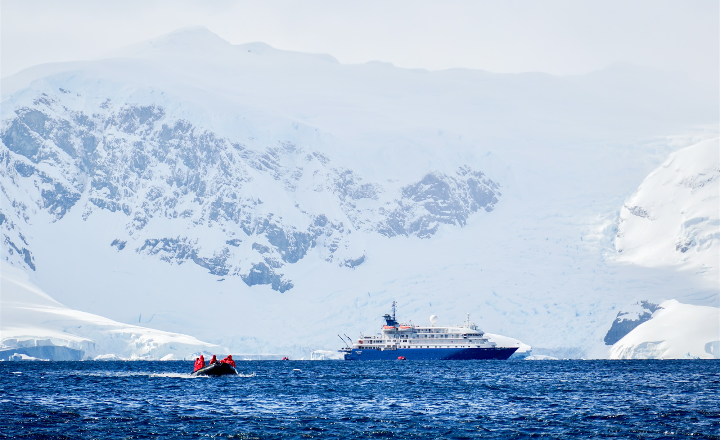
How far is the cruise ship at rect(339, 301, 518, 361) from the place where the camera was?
554 feet

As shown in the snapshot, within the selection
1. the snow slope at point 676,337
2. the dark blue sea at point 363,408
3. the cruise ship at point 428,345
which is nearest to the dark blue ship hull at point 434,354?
the cruise ship at point 428,345

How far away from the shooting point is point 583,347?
197875 millimetres

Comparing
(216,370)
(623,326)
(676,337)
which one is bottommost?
(216,370)

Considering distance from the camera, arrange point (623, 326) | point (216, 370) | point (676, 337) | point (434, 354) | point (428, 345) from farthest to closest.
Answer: point (623, 326) < point (676, 337) < point (428, 345) < point (434, 354) < point (216, 370)

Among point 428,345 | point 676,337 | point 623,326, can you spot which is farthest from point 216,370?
point 623,326

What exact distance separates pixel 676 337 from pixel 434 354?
43318 millimetres

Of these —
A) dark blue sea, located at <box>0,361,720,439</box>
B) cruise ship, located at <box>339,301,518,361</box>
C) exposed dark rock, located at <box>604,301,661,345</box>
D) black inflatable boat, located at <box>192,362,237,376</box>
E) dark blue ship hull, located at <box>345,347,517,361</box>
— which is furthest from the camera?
exposed dark rock, located at <box>604,301,661,345</box>

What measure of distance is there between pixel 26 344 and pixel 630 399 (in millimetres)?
132894

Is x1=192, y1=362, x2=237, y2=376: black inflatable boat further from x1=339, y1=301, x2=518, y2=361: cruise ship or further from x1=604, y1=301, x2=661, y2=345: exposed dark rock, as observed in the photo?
x1=604, y1=301, x2=661, y2=345: exposed dark rock

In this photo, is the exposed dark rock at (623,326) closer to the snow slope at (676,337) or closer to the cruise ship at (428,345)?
the snow slope at (676,337)

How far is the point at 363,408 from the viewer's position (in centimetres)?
6812

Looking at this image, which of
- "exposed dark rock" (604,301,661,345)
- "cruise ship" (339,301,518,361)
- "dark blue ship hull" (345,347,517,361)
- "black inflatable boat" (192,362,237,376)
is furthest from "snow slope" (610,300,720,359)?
"black inflatable boat" (192,362,237,376)

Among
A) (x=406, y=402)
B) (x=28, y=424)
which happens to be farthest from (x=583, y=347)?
(x=28, y=424)

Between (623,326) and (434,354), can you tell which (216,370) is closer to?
(434,354)
